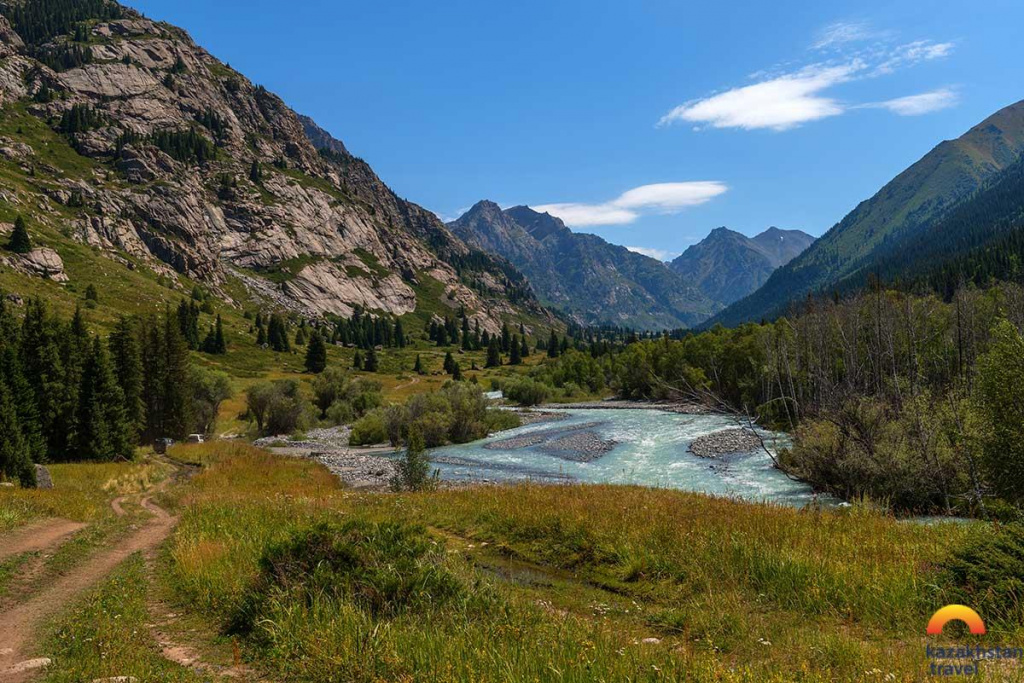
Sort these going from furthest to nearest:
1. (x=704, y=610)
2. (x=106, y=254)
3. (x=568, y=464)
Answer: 1. (x=106, y=254)
2. (x=568, y=464)
3. (x=704, y=610)

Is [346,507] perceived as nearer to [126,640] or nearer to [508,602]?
[126,640]

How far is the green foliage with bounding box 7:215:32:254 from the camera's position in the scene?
129375 millimetres

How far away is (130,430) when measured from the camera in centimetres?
4628

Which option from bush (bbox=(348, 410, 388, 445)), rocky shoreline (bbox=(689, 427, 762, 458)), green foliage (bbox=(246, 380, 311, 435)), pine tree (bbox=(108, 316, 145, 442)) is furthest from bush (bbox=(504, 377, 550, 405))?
pine tree (bbox=(108, 316, 145, 442))

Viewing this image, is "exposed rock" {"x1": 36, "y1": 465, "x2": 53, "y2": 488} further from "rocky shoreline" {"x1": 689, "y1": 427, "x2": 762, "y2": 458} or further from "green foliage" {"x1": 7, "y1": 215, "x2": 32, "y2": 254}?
"green foliage" {"x1": 7, "y1": 215, "x2": 32, "y2": 254}

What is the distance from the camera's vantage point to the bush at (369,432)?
7200 cm

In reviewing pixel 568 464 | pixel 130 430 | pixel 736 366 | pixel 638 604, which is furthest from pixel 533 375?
pixel 638 604

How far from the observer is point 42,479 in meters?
29.1

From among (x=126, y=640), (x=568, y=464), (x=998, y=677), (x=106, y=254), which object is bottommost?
(x=568, y=464)

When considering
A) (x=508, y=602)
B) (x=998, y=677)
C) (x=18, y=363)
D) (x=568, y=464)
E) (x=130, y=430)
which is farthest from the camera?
(x=568, y=464)

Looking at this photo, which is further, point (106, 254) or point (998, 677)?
point (106, 254)

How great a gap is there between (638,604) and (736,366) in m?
81.1

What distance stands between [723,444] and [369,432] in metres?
44.3

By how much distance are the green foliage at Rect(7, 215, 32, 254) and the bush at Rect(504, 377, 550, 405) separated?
121701 millimetres
